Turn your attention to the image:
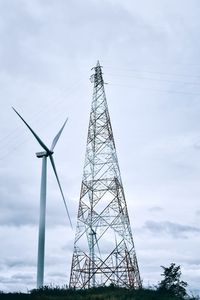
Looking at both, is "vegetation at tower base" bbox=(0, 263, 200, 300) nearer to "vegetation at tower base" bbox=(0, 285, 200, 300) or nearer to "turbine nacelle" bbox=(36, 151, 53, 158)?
"vegetation at tower base" bbox=(0, 285, 200, 300)

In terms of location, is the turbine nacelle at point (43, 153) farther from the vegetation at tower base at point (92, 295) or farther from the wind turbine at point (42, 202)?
the vegetation at tower base at point (92, 295)

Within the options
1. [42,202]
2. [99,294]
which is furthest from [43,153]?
[99,294]

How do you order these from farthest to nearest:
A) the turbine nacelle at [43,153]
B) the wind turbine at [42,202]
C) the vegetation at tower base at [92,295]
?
the turbine nacelle at [43,153]
the wind turbine at [42,202]
the vegetation at tower base at [92,295]

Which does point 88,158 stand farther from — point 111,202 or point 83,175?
point 111,202

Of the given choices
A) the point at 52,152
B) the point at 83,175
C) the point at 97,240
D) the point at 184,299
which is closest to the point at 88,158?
the point at 83,175

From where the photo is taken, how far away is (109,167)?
181 feet

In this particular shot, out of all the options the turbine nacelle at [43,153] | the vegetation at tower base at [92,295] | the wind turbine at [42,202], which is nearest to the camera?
the vegetation at tower base at [92,295]

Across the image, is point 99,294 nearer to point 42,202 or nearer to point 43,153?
point 42,202

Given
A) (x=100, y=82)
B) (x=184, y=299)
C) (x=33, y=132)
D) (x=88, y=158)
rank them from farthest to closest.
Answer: (x=100, y=82), (x=88, y=158), (x=33, y=132), (x=184, y=299)

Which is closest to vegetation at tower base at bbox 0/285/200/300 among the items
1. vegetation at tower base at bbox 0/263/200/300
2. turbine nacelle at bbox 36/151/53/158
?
vegetation at tower base at bbox 0/263/200/300

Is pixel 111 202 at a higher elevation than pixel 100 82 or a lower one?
lower

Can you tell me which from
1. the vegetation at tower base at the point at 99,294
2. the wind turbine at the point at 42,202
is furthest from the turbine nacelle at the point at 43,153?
the vegetation at tower base at the point at 99,294

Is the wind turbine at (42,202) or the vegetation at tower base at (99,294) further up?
the wind turbine at (42,202)

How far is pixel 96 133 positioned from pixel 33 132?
1092cm
